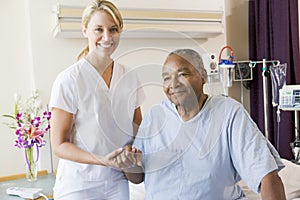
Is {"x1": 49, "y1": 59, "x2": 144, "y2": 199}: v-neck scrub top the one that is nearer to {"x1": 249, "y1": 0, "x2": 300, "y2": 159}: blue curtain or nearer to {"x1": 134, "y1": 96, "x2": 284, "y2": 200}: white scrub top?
{"x1": 134, "y1": 96, "x2": 284, "y2": 200}: white scrub top

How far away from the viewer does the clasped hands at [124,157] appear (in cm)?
99

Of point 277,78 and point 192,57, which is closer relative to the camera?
point 192,57

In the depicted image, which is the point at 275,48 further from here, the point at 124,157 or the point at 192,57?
the point at 124,157

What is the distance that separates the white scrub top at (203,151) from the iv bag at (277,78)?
68.9 inches

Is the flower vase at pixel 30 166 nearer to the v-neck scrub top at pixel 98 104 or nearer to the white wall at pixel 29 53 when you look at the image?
the white wall at pixel 29 53

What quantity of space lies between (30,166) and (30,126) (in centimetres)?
25

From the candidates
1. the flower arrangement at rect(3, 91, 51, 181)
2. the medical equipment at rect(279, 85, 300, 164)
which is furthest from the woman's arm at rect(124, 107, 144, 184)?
the medical equipment at rect(279, 85, 300, 164)

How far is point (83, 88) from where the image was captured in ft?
3.64

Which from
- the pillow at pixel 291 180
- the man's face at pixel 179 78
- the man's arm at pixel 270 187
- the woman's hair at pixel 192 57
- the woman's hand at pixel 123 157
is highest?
the woman's hair at pixel 192 57

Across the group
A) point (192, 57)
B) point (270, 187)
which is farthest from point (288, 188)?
point (192, 57)

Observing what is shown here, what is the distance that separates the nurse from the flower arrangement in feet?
3.49

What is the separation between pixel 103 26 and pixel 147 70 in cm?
19

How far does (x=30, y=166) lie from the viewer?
2.15 metres

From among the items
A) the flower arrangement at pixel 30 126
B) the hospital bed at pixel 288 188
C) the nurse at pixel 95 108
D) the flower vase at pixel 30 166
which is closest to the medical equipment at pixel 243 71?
the hospital bed at pixel 288 188
